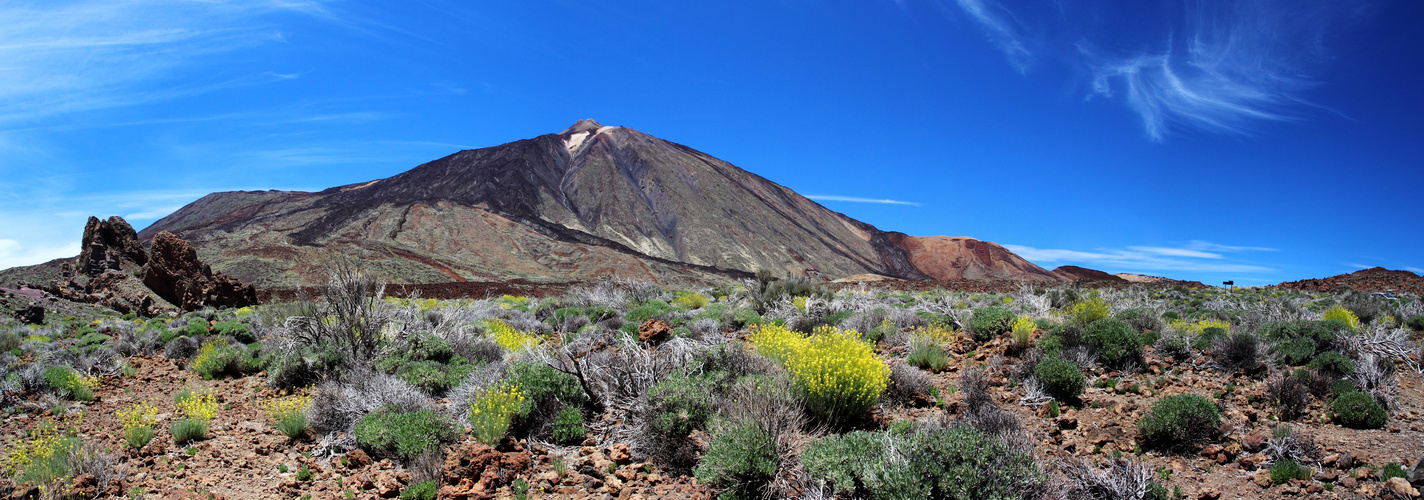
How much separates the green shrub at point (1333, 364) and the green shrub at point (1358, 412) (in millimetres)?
914

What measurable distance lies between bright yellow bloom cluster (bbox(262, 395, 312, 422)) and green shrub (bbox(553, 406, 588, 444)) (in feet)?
8.85

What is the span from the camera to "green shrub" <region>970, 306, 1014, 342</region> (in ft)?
26.8

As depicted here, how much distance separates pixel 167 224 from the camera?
3484 inches

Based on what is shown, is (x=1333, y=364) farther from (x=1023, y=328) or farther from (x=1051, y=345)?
(x=1023, y=328)

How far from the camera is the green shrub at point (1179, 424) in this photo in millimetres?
4762

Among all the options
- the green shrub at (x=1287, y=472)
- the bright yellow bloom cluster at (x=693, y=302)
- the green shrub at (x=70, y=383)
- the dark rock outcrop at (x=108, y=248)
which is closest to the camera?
the green shrub at (x=1287, y=472)

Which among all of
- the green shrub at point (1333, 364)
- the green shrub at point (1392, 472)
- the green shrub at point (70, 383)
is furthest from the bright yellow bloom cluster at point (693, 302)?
the green shrub at point (1392, 472)

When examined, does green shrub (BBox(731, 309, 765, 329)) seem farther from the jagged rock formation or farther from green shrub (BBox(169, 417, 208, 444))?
the jagged rock formation

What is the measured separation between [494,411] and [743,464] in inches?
101

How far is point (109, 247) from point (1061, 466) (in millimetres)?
25558

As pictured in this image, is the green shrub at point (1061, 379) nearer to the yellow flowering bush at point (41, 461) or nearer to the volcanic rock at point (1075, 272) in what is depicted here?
the yellow flowering bush at point (41, 461)

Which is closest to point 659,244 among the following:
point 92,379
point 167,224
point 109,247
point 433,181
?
point 433,181

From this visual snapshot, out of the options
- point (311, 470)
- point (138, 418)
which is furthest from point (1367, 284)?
point (138, 418)

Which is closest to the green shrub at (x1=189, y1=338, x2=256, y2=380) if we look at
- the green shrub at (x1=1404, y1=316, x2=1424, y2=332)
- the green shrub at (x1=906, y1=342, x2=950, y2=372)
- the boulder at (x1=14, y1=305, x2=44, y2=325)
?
the boulder at (x1=14, y1=305, x2=44, y2=325)
